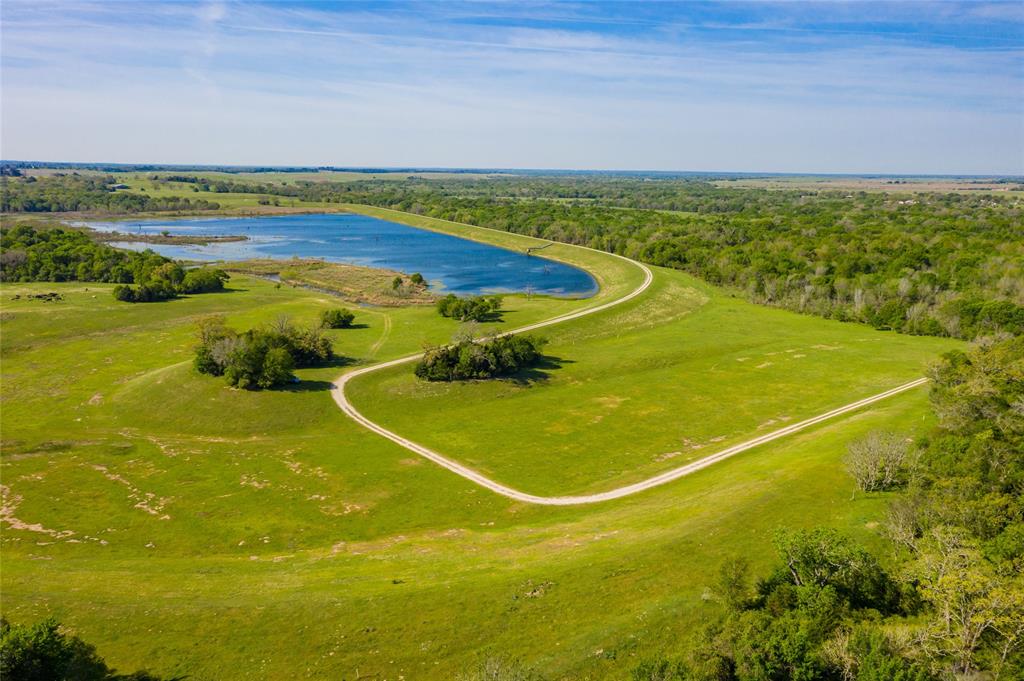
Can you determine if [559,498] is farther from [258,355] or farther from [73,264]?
[73,264]

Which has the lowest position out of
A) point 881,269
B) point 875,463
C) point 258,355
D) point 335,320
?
point 875,463

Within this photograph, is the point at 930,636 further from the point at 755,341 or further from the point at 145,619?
the point at 755,341

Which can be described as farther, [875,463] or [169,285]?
[169,285]

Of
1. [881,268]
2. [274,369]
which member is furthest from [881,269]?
[274,369]

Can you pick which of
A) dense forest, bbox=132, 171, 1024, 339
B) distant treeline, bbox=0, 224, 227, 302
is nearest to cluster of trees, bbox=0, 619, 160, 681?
distant treeline, bbox=0, 224, 227, 302

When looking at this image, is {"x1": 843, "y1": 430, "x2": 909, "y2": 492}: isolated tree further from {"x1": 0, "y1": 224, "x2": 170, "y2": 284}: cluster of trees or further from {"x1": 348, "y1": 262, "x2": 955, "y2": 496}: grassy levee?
{"x1": 0, "y1": 224, "x2": 170, "y2": 284}: cluster of trees
